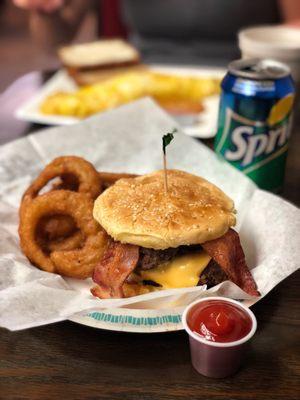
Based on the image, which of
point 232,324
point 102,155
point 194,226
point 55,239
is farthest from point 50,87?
point 232,324

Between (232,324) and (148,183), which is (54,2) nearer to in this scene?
(148,183)

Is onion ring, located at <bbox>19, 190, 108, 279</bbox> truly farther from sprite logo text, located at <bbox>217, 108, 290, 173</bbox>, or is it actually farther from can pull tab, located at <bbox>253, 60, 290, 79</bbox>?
can pull tab, located at <bbox>253, 60, 290, 79</bbox>

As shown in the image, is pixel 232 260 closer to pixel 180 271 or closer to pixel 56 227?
pixel 180 271

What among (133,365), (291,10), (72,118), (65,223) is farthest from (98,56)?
(133,365)

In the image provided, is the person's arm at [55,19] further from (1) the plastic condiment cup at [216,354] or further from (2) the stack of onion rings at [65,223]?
(1) the plastic condiment cup at [216,354]

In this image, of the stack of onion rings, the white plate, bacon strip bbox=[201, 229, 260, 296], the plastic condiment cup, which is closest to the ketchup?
the plastic condiment cup

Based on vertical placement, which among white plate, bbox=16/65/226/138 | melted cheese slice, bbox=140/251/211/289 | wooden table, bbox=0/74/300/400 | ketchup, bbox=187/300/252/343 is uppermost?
ketchup, bbox=187/300/252/343
